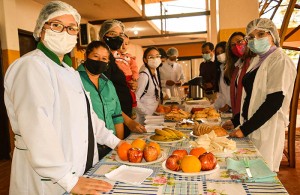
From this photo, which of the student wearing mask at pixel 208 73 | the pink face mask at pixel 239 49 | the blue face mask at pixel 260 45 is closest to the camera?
the blue face mask at pixel 260 45

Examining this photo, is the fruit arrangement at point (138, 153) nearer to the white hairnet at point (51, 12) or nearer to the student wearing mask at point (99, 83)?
the student wearing mask at point (99, 83)

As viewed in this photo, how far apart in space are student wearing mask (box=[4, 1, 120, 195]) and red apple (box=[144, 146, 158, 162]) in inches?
13.0

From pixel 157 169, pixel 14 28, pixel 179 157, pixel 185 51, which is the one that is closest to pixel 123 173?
pixel 157 169

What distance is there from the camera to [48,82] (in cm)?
129

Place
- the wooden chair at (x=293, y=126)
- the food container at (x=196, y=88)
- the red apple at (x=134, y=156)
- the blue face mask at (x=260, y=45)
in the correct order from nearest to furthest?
the red apple at (x=134, y=156) → the blue face mask at (x=260, y=45) → the wooden chair at (x=293, y=126) → the food container at (x=196, y=88)

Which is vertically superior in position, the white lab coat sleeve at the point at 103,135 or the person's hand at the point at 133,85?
the person's hand at the point at 133,85

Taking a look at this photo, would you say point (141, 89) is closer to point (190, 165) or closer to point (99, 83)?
point (99, 83)

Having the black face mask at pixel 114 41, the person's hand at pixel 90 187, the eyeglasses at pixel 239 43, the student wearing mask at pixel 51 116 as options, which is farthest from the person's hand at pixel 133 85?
the person's hand at pixel 90 187

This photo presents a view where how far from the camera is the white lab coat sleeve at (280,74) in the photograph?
6.40 feet

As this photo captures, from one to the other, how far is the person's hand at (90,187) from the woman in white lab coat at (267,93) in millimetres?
1096

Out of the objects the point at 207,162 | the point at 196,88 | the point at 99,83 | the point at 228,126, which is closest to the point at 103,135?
the point at 99,83

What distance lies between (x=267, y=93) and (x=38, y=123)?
62.7 inches

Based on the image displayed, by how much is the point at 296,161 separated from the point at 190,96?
1.80 metres

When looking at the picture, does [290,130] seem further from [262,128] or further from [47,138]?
[47,138]
